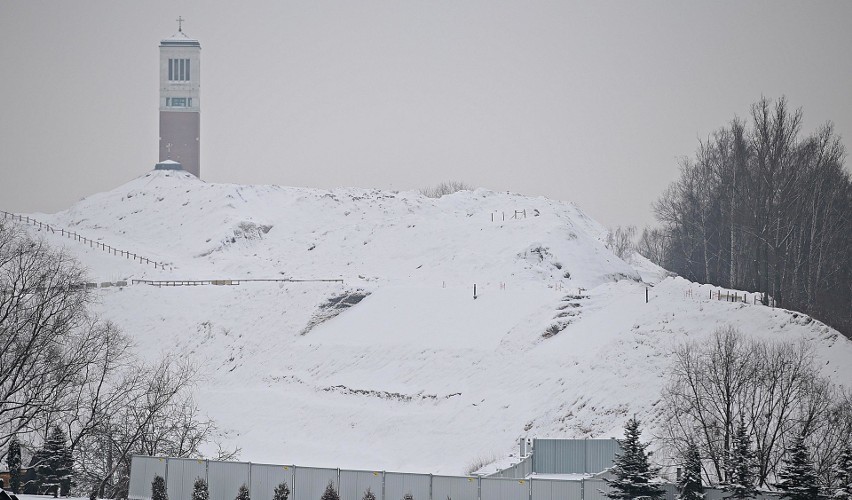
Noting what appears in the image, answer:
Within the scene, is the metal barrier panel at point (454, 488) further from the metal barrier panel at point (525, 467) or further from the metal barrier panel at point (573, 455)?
the metal barrier panel at point (573, 455)

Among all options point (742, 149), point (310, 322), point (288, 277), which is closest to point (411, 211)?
point (288, 277)

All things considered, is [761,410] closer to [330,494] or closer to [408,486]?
[408,486]

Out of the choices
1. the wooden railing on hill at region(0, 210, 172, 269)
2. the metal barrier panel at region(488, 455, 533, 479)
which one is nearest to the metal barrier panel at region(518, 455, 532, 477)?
the metal barrier panel at region(488, 455, 533, 479)

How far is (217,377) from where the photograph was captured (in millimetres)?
64562

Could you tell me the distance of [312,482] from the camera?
33.3 m

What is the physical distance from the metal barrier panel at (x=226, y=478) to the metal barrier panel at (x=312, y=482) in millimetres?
1809

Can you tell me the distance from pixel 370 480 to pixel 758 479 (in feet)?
37.8

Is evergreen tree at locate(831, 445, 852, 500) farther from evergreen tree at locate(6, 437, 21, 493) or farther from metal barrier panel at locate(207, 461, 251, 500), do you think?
evergreen tree at locate(6, 437, 21, 493)

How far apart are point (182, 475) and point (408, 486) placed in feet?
26.4

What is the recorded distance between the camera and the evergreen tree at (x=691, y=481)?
94.1 feet

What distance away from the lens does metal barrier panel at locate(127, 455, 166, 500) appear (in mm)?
35562

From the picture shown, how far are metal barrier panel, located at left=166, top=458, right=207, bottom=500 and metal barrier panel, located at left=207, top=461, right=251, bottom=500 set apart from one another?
0.28m

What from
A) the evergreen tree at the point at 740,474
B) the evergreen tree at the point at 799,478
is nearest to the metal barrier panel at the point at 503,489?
the evergreen tree at the point at 740,474

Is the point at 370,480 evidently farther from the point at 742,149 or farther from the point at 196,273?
the point at 196,273
